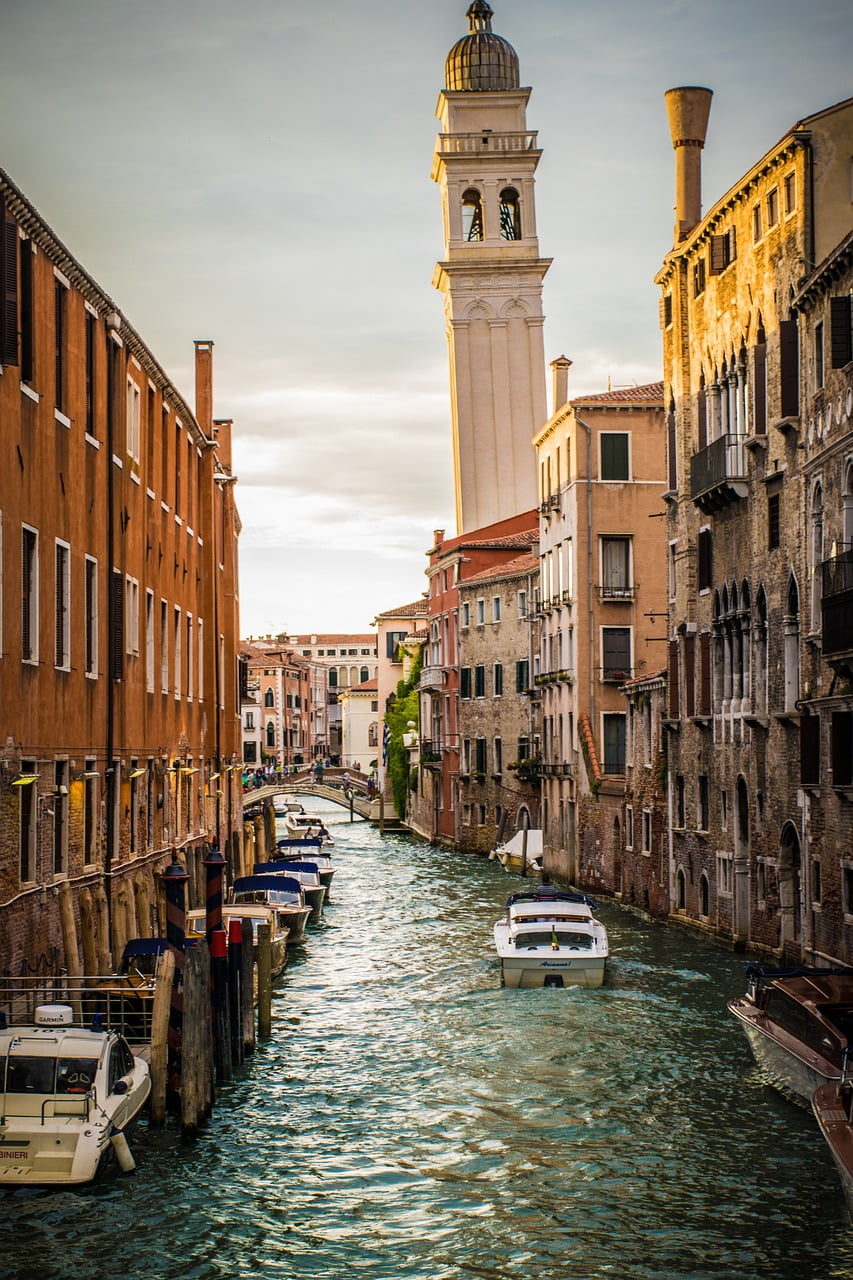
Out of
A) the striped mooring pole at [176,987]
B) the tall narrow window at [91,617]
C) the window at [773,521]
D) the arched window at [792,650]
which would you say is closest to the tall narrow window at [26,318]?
the tall narrow window at [91,617]

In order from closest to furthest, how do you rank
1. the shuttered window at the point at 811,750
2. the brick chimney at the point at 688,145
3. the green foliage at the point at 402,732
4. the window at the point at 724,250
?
the shuttered window at the point at 811,750 < the window at the point at 724,250 < the brick chimney at the point at 688,145 < the green foliage at the point at 402,732

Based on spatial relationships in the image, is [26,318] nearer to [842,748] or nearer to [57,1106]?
[57,1106]

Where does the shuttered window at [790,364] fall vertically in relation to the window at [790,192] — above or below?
below

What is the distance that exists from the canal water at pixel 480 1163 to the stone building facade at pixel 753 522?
10.5 feet

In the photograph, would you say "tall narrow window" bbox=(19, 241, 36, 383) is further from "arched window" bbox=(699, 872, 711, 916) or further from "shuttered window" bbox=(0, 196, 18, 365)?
"arched window" bbox=(699, 872, 711, 916)

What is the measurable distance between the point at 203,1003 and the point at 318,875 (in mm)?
25490

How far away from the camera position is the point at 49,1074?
15195 mm

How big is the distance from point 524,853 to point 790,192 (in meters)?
26.8

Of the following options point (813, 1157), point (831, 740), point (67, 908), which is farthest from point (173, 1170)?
point (831, 740)

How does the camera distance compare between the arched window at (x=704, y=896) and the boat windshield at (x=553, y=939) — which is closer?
the boat windshield at (x=553, y=939)

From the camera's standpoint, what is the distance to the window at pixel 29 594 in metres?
20.0

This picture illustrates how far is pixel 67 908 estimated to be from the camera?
19.3 meters

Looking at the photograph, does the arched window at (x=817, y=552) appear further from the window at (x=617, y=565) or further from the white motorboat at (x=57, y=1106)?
the window at (x=617, y=565)

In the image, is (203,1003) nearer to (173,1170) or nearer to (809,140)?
(173,1170)
